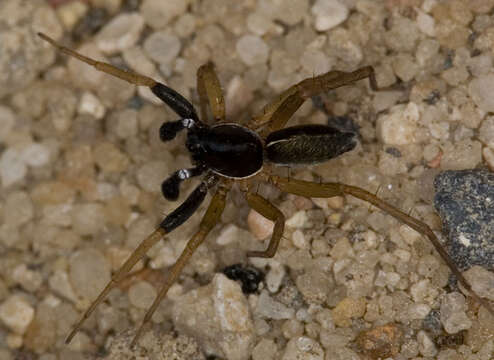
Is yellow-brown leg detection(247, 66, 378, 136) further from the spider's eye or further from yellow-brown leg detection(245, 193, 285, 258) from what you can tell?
the spider's eye

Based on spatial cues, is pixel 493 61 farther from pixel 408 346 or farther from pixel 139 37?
pixel 139 37

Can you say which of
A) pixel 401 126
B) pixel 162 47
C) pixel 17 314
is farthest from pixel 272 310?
pixel 162 47

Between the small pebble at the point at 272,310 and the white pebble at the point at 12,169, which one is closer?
the small pebble at the point at 272,310

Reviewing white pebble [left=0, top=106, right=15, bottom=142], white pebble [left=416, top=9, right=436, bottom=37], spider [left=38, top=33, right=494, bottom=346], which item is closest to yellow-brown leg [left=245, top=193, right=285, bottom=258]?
spider [left=38, top=33, right=494, bottom=346]

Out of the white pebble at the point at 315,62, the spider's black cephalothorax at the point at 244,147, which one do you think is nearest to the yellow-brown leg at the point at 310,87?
the spider's black cephalothorax at the point at 244,147

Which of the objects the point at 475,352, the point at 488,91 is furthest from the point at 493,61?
the point at 475,352

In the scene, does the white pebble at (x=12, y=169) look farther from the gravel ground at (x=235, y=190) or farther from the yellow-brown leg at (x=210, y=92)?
the yellow-brown leg at (x=210, y=92)

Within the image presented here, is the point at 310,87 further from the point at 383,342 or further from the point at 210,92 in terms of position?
the point at 383,342

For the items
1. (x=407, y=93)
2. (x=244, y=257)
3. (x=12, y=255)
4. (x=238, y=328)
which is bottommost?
(x=238, y=328)
